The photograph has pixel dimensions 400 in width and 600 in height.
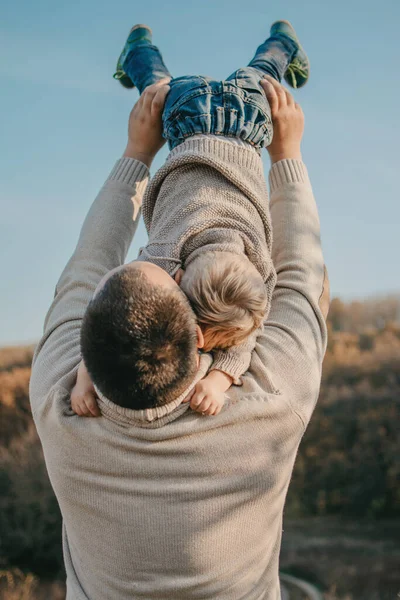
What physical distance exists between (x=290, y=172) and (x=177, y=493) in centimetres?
96

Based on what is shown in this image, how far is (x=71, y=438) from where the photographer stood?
4.90 feet

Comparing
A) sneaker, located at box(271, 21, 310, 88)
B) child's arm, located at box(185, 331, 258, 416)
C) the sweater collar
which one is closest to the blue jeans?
sneaker, located at box(271, 21, 310, 88)

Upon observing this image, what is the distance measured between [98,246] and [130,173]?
27 cm

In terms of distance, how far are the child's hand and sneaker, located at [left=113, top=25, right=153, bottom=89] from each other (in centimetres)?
140

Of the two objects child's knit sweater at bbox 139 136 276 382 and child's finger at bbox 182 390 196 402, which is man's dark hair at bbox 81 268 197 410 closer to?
child's finger at bbox 182 390 196 402

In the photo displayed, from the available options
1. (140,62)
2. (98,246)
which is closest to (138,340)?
(98,246)

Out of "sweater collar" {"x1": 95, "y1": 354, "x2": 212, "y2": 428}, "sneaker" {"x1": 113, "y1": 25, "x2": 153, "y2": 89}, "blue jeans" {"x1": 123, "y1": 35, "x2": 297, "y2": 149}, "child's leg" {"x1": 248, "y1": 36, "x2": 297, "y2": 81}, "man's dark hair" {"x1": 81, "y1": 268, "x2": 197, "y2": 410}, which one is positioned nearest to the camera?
"man's dark hair" {"x1": 81, "y1": 268, "x2": 197, "y2": 410}

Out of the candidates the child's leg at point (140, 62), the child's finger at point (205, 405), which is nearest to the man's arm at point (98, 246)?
the child's leg at point (140, 62)

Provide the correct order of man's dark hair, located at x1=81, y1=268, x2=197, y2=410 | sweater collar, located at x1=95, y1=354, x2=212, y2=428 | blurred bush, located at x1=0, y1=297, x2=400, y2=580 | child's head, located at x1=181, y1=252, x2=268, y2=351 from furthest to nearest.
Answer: blurred bush, located at x1=0, y1=297, x2=400, y2=580 < child's head, located at x1=181, y1=252, x2=268, y2=351 < sweater collar, located at x1=95, y1=354, x2=212, y2=428 < man's dark hair, located at x1=81, y1=268, x2=197, y2=410

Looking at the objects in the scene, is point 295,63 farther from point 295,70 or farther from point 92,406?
point 92,406

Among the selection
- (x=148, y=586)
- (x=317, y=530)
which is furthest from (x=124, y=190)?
(x=317, y=530)

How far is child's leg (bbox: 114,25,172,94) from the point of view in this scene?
228 cm

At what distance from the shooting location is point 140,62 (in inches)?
91.4

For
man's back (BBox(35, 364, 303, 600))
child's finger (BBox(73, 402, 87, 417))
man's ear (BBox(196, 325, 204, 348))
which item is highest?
man's ear (BBox(196, 325, 204, 348))
